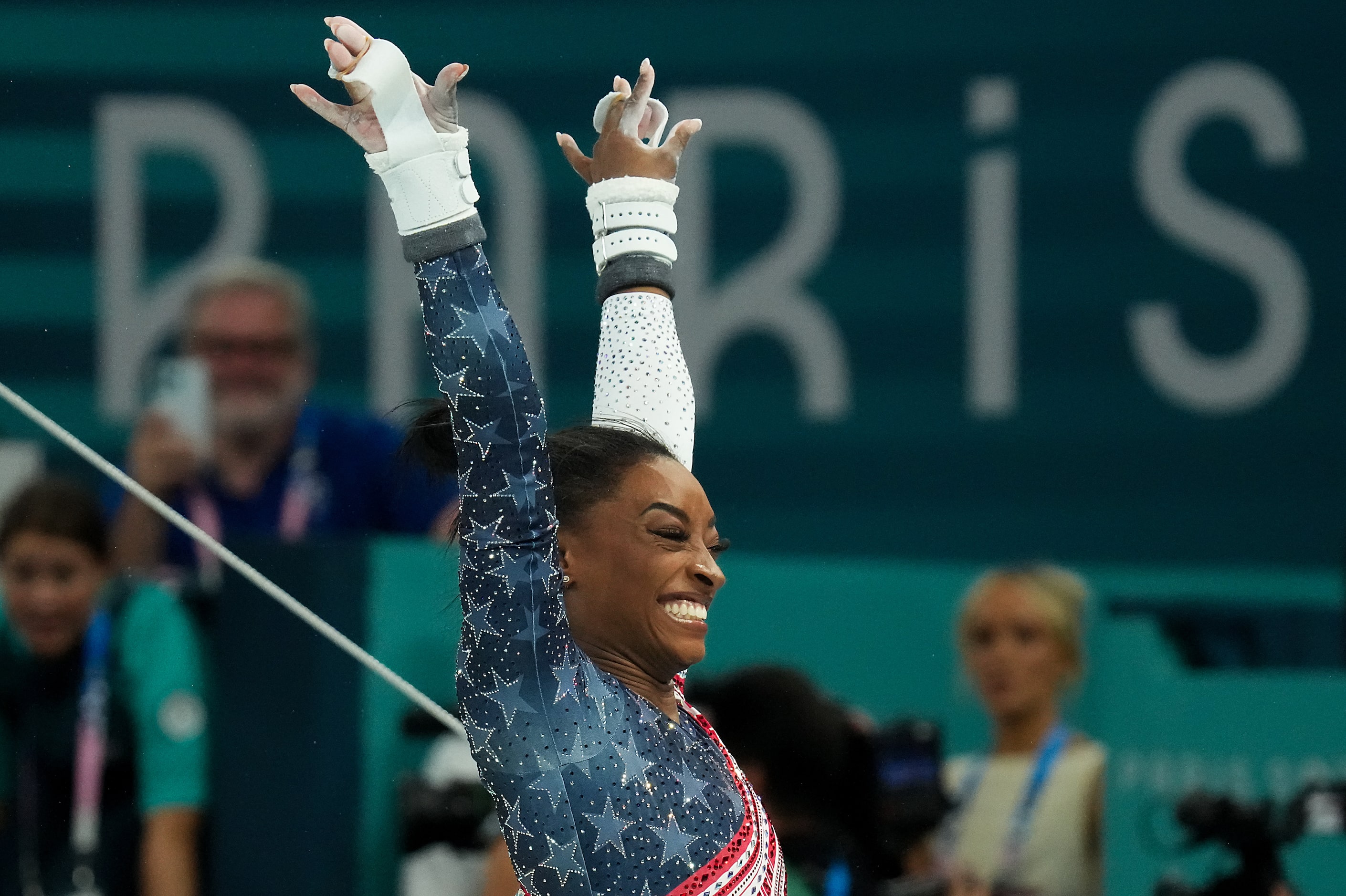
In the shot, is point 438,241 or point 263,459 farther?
point 263,459

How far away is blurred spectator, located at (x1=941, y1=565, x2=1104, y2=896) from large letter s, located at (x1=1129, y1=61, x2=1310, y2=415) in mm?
1327

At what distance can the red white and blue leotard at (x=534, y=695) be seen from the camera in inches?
61.5

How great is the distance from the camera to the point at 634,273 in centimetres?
212

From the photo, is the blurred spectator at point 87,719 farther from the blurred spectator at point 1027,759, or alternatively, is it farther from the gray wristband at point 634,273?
the blurred spectator at point 1027,759

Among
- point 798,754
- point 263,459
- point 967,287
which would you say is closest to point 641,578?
point 798,754

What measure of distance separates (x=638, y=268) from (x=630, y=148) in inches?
5.3

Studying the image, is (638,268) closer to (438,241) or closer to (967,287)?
(438,241)

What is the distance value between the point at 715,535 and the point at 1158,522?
147 inches

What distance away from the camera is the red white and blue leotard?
61.5 inches

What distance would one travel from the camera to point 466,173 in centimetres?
160

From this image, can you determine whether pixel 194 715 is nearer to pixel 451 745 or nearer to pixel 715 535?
pixel 451 745

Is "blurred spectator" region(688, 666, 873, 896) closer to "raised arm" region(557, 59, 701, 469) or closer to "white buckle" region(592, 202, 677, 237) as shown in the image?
"raised arm" region(557, 59, 701, 469)

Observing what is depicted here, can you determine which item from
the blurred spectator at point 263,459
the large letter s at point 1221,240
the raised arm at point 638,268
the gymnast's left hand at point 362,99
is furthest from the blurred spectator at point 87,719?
the large letter s at point 1221,240

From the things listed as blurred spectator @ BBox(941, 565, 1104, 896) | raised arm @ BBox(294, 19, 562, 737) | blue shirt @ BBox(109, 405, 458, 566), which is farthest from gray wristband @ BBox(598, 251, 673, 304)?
blurred spectator @ BBox(941, 565, 1104, 896)
